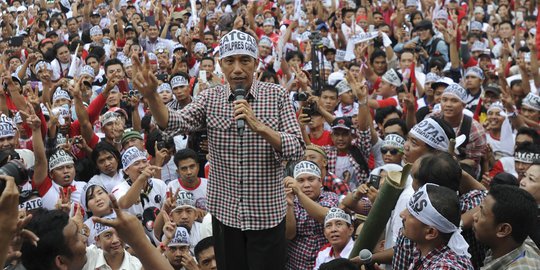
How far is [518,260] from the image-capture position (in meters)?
3.88

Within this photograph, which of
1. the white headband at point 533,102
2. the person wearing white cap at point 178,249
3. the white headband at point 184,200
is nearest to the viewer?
the person wearing white cap at point 178,249

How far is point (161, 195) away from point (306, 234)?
1730mm

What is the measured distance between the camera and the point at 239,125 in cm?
418

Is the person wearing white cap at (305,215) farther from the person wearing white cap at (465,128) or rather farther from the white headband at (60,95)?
the white headband at (60,95)

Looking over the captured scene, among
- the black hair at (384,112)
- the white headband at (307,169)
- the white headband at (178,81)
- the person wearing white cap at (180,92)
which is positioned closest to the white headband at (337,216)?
the white headband at (307,169)

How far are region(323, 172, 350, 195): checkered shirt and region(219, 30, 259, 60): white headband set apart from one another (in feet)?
9.14

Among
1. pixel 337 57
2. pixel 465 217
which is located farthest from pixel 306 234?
pixel 337 57

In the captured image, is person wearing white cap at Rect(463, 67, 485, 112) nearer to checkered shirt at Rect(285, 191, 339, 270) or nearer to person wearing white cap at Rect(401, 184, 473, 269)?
checkered shirt at Rect(285, 191, 339, 270)

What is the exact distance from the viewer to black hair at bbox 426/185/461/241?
3.77m

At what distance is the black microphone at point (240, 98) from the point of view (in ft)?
13.7

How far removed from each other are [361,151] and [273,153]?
3430 millimetres

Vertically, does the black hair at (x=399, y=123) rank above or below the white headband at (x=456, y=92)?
below

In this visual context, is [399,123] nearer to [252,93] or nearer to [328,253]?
[328,253]

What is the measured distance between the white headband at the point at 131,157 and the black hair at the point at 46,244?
12.0 ft
